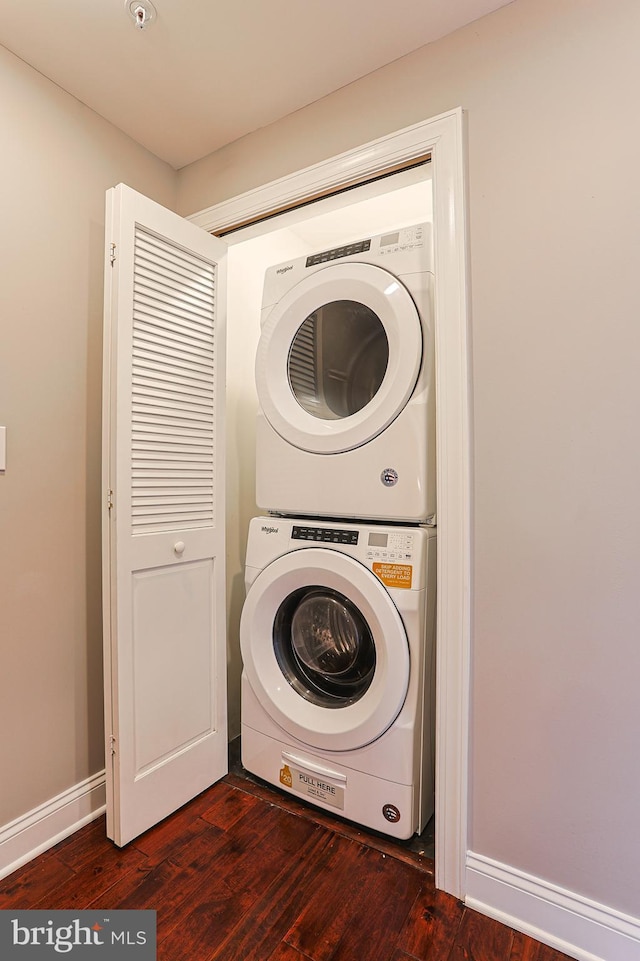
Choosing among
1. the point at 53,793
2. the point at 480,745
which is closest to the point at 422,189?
the point at 480,745

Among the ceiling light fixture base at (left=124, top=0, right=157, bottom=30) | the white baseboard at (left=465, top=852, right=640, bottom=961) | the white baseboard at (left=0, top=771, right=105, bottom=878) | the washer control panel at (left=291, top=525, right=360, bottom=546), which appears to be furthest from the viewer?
the washer control panel at (left=291, top=525, right=360, bottom=546)

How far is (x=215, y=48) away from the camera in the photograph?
1443 mm

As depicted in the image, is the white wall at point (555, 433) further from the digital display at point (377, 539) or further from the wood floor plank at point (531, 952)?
the digital display at point (377, 539)

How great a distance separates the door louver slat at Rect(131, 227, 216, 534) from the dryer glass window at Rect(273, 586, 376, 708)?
0.47 metres

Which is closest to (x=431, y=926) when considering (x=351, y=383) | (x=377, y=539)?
(x=377, y=539)

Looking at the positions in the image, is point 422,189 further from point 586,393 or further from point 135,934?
point 135,934

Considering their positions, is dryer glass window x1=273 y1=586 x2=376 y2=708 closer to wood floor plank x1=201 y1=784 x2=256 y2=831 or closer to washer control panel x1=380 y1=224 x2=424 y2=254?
wood floor plank x1=201 y1=784 x2=256 y2=831

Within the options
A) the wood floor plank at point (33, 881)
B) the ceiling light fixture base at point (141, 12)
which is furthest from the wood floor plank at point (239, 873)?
the ceiling light fixture base at point (141, 12)

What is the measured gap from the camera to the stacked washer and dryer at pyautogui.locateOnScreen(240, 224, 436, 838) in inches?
57.7

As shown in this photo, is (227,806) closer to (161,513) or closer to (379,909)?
(379,909)

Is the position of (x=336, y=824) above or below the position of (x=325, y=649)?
below

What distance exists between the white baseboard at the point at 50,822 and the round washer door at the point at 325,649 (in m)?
0.63

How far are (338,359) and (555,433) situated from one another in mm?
786

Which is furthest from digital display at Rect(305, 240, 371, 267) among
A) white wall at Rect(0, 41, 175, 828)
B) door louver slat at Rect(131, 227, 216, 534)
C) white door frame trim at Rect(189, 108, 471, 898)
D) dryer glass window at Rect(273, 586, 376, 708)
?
dryer glass window at Rect(273, 586, 376, 708)
